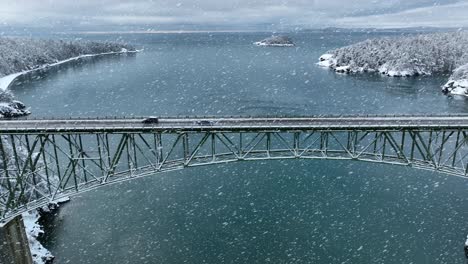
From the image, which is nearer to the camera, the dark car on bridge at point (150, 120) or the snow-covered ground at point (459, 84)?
the dark car on bridge at point (150, 120)

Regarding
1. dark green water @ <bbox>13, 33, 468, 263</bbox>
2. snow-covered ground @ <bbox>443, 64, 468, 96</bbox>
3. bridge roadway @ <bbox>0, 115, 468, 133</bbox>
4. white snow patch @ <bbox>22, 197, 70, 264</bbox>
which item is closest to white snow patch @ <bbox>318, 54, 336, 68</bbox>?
snow-covered ground @ <bbox>443, 64, 468, 96</bbox>

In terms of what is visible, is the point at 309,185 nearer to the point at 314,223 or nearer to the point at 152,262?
the point at 314,223

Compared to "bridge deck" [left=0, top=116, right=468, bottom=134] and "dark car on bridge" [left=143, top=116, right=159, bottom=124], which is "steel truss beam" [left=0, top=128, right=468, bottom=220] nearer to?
"bridge deck" [left=0, top=116, right=468, bottom=134]

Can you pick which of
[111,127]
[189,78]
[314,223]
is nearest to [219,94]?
[189,78]

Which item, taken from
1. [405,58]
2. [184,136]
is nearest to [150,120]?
[184,136]

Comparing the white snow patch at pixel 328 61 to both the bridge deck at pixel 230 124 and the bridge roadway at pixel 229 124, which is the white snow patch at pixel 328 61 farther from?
the bridge deck at pixel 230 124

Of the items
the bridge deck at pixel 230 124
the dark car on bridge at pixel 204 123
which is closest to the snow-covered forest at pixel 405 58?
the bridge deck at pixel 230 124

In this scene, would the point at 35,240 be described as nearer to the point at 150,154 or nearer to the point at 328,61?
the point at 150,154
